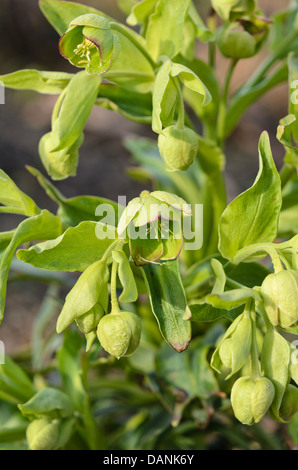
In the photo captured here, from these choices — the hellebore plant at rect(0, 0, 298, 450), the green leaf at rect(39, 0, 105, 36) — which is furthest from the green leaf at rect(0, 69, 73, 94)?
the green leaf at rect(39, 0, 105, 36)

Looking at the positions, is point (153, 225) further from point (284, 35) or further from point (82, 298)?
point (284, 35)

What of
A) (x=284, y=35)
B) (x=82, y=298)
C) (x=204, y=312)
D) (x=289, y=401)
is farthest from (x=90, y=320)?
(x=284, y=35)

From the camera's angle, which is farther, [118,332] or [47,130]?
[47,130]

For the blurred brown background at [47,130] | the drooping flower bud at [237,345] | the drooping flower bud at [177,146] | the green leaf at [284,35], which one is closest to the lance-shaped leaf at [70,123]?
the drooping flower bud at [177,146]

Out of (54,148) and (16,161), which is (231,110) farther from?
(16,161)

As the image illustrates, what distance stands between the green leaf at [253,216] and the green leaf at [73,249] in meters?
0.16

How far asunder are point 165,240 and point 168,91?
0.20 metres

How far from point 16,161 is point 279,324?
1.91 meters

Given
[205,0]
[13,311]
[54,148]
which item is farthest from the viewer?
[205,0]

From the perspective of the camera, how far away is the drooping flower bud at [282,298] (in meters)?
0.60

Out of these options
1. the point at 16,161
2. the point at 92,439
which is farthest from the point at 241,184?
the point at 92,439

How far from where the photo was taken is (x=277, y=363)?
64 centimetres

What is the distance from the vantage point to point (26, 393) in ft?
3.24

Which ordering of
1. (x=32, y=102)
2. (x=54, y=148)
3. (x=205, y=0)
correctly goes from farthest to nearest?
(x=205, y=0) → (x=32, y=102) → (x=54, y=148)
